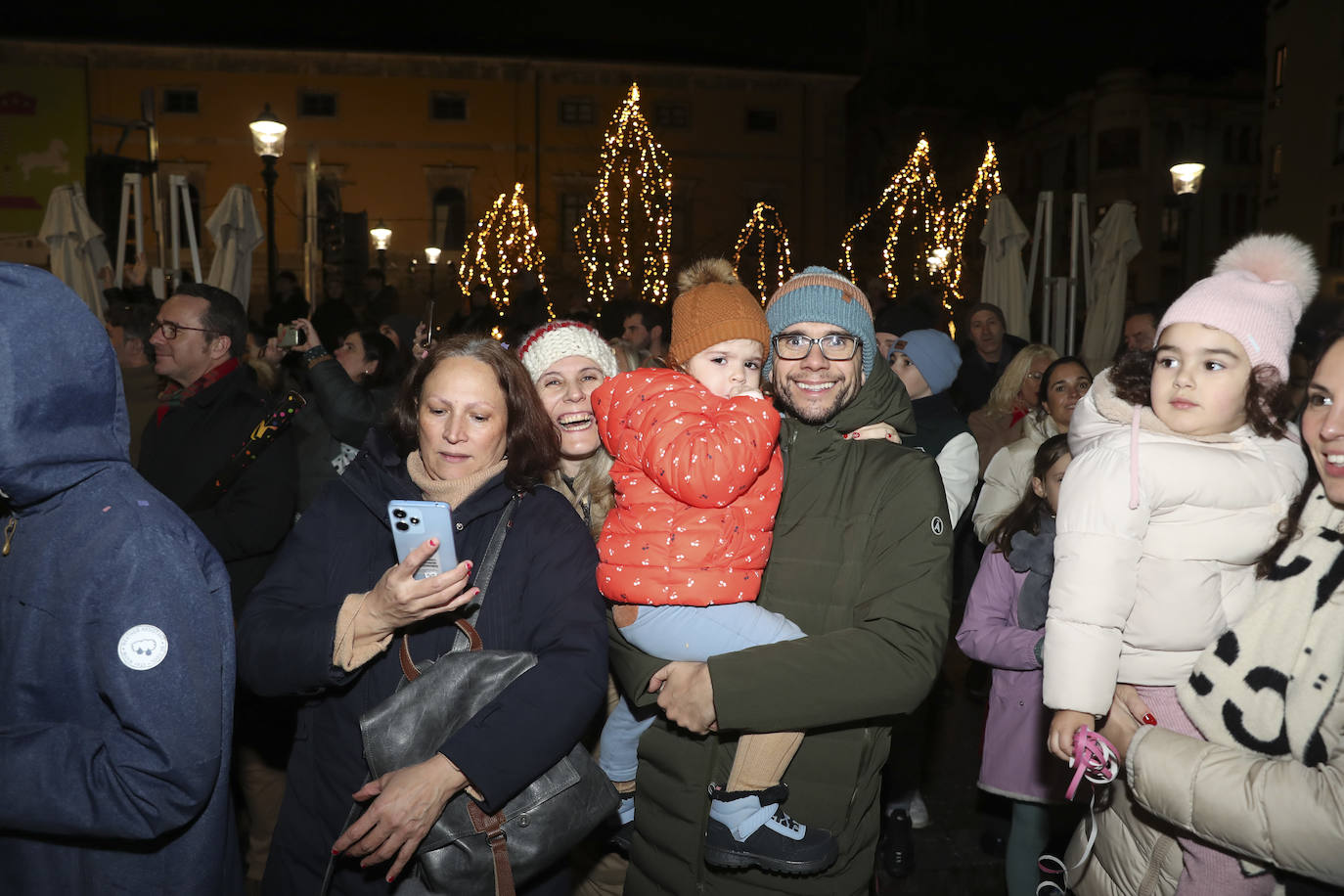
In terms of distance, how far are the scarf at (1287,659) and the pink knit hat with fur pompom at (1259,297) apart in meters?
0.42

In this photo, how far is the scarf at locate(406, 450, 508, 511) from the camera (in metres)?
2.66

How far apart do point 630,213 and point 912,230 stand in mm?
10147

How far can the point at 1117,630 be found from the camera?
2256 millimetres

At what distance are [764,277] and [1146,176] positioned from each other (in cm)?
2188

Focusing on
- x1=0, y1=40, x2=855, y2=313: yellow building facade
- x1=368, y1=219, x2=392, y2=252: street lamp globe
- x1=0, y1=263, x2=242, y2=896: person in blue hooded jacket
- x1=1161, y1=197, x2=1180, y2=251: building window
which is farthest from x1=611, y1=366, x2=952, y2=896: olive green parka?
x1=1161, y1=197, x2=1180, y2=251: building window

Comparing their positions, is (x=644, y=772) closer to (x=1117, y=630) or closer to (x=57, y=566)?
(x=1117, y=630)

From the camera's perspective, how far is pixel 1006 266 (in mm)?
11836

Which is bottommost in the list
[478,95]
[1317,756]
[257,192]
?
[1317,756]

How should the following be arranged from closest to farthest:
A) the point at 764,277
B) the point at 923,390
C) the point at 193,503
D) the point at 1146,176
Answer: the point at 193,503
the point at 923,390
the point at 764,277
the point at 1146,176

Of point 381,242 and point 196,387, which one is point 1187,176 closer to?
point 196,387

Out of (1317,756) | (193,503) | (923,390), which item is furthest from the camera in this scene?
(923,390)

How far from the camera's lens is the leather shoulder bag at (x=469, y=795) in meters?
2.28

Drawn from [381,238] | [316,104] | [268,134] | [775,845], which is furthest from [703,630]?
[316,104]

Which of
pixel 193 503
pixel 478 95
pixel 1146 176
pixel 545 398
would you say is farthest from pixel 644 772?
pixel 1146 176
